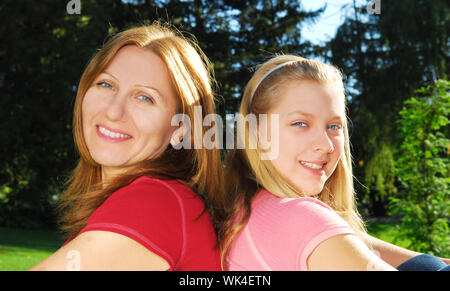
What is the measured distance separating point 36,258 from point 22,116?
17.6 feet

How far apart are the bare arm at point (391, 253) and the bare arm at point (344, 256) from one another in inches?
32.0

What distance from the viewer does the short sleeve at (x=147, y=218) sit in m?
1.26

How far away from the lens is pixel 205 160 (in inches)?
68.7

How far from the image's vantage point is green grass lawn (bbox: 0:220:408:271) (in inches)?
295

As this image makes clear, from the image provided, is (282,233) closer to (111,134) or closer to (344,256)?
(344,256)

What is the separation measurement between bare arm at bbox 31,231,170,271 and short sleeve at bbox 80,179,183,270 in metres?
0.02

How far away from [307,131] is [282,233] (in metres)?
0.43

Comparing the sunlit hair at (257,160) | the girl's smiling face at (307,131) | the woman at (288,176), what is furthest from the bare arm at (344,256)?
the girl's smiling face at (307,131)

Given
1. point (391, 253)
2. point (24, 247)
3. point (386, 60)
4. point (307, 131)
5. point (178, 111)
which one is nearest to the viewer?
point (307, 131)

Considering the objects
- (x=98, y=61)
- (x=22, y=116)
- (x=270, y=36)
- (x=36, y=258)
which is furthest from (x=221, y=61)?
(x=98, y=61)

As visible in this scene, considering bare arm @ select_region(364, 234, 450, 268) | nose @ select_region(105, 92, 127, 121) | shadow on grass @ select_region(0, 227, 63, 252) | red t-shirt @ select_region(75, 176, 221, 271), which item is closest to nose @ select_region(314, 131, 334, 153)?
red t-shirt @ select_region(75, 176, 221, 271)

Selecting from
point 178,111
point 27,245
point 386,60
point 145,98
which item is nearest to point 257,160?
point 178,111

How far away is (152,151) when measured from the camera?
1.79 metres

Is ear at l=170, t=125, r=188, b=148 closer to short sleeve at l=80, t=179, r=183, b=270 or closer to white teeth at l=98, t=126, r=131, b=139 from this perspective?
white teeth at l=98, t=126, r=131, b=139
